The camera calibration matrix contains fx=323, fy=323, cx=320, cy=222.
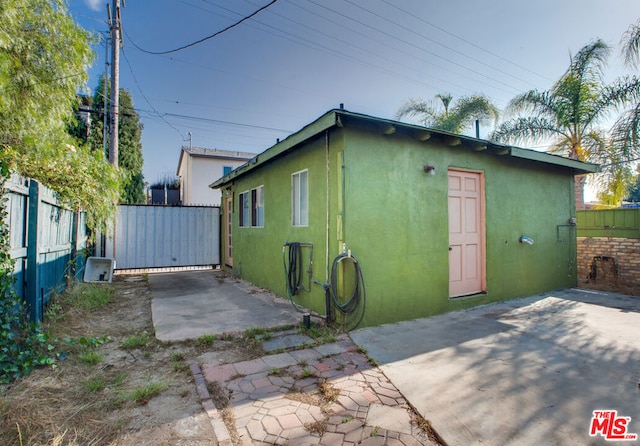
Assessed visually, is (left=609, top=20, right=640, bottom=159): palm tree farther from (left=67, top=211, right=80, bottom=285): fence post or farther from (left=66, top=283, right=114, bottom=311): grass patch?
(left=67, top=211, right=80, bottom=285): fence post

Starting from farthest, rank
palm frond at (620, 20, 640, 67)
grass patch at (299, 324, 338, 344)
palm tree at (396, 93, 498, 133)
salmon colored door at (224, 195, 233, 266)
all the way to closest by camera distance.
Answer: palm tree at (396, 93, 498, 133) < salmon colored door at (224, 195, 233, 266) < palm frond at (620, 20, 640, 67) < grass patch at (299, 324, 338, 344)

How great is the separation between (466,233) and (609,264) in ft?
13.7

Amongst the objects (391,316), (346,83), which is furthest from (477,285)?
(346,83)

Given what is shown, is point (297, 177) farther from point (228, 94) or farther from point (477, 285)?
point (228, 94)

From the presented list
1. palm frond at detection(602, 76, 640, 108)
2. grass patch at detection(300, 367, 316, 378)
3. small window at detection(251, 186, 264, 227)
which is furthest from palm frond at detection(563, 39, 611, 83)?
grass patch at detection(300, 367, 316, 378)

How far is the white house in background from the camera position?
731 inches

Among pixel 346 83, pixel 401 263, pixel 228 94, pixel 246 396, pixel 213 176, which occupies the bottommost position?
pixel 246 396

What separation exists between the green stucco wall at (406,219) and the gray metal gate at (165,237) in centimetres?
410

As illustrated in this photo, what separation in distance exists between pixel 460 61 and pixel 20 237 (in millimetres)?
12396

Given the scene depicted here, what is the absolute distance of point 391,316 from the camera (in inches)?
173

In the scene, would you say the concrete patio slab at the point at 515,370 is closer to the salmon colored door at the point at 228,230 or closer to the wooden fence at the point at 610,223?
the wooden fence at the point at 610,223

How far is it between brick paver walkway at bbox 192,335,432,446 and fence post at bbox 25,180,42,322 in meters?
2.04

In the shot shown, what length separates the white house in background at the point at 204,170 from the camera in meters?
18.6
